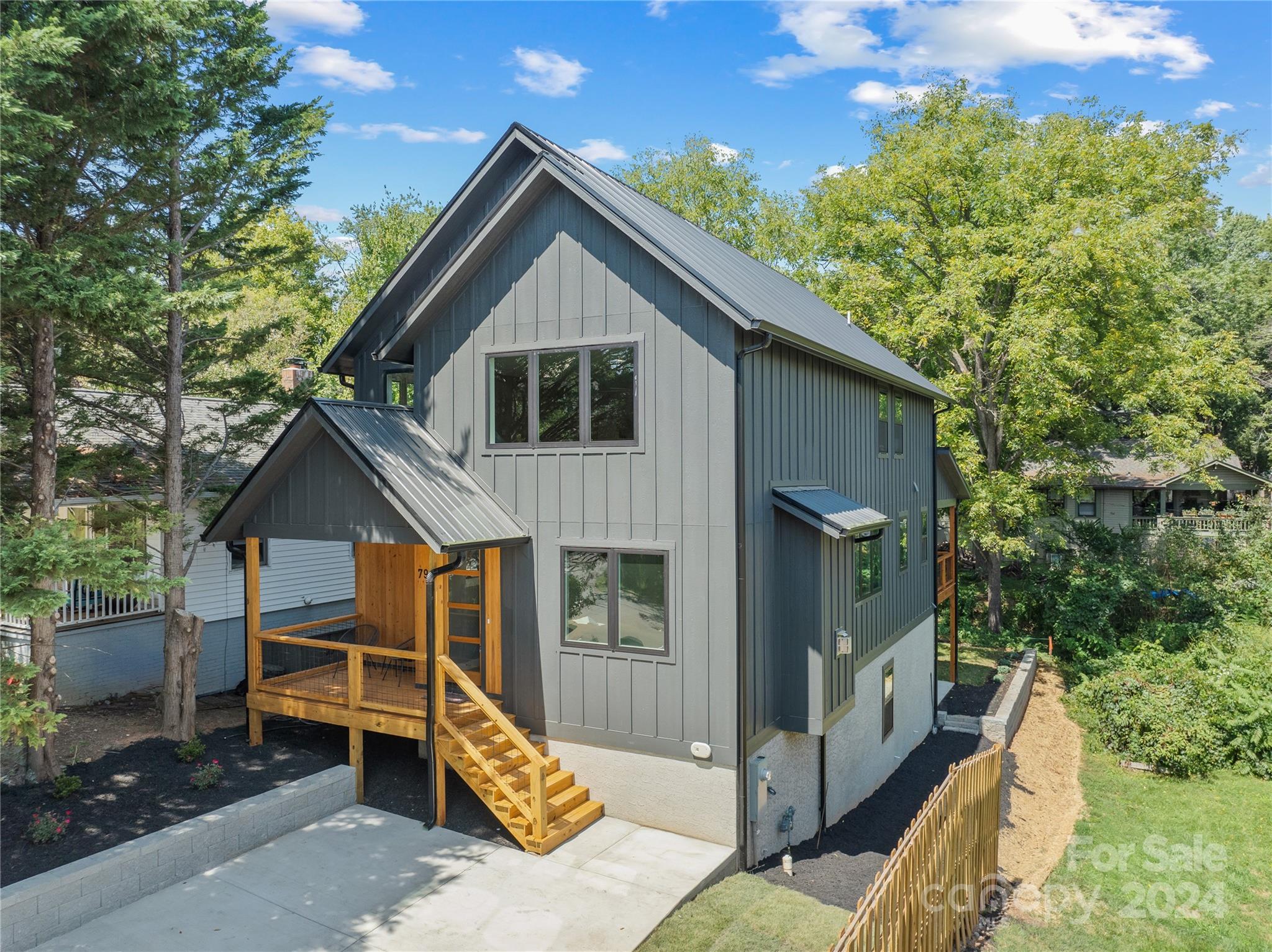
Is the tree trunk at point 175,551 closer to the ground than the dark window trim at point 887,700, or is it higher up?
higher up

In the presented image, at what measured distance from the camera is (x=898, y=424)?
48.5 ft

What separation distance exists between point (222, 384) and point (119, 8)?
5.70 meters

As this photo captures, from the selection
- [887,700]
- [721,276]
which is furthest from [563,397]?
[887,700]

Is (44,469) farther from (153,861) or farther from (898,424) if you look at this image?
(898,424)

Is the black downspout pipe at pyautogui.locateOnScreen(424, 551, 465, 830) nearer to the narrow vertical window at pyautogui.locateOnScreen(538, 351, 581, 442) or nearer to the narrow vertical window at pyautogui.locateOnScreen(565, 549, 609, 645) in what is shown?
the narrow vertical window at pyautogui.locateOnScreen(565, 549, 609, 645)

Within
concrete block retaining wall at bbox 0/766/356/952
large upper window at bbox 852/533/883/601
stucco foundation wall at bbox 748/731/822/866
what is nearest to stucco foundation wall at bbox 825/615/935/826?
stucco foundation wall at bbox 748/731/822/866

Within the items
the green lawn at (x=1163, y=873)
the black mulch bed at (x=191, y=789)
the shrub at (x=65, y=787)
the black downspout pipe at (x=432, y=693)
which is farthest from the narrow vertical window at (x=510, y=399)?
the green lawn at (x=1163, y=873)

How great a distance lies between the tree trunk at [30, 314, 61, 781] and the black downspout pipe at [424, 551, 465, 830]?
13.1 ft

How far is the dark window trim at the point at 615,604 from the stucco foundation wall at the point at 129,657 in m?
7.26

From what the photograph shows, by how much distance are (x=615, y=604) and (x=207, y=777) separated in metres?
4.88

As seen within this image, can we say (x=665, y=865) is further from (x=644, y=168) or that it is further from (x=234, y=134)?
(x=644, y=168)

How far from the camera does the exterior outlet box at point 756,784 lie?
8.72 m

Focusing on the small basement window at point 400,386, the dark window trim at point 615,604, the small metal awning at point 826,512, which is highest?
the small basement window at point 400,386

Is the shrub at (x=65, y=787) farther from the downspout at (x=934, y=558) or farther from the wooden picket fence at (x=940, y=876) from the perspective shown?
the downspout at (x=934, y=558)
